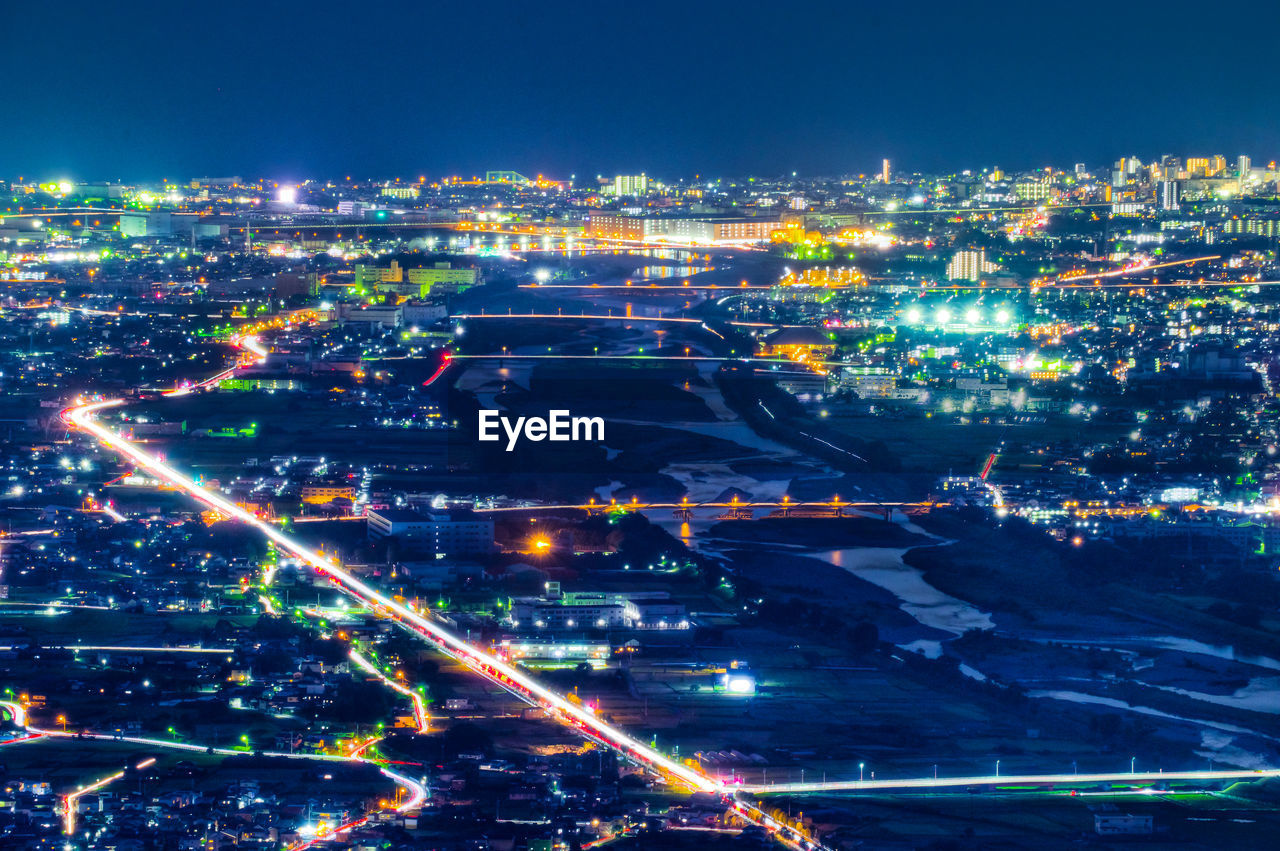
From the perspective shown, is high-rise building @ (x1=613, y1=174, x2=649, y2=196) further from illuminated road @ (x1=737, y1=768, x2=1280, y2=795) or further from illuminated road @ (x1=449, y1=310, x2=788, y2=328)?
illuminated road @ (x1=737, y1=768, x2=1280, y2=795)

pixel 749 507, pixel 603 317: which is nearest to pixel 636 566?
pixel 749 507

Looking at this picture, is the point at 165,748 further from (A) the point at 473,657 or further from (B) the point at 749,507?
(B) the point at 749,507

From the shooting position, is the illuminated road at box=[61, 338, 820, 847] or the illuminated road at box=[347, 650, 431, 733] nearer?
the illuminated road at box=[61, 338, 820, 847]

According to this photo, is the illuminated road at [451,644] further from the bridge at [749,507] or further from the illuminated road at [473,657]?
the bridge at [749,507]

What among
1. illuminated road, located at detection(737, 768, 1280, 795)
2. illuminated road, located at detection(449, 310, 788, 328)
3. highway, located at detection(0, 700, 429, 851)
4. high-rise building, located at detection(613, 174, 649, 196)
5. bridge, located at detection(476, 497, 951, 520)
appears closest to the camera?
highway, located at detection(0, 700, 429, 851)
